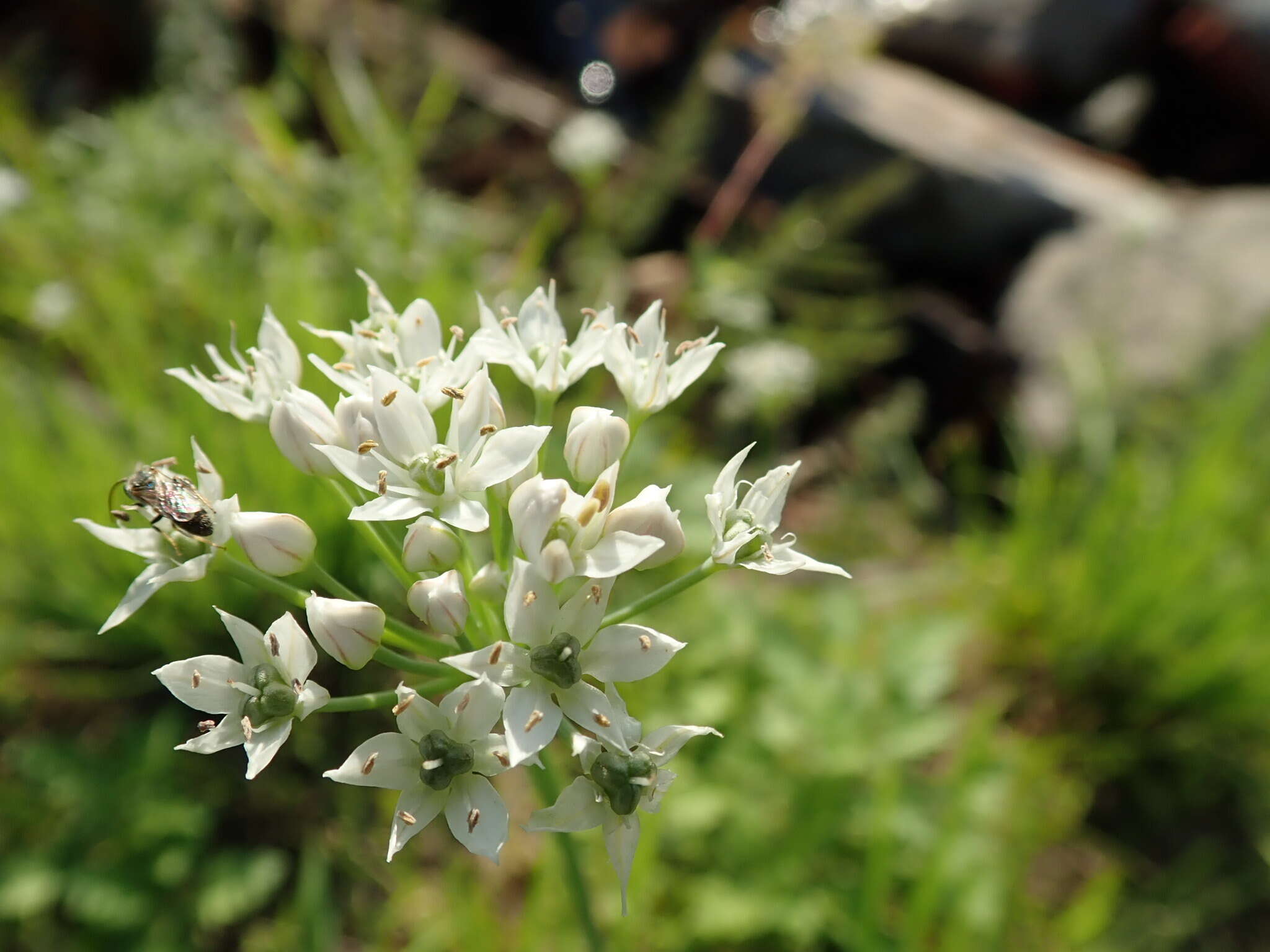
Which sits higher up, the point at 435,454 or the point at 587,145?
the point at 587,145

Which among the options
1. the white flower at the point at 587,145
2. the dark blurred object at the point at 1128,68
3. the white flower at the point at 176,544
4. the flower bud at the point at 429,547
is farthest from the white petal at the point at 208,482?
the dark blurred object at the point at 1128,68

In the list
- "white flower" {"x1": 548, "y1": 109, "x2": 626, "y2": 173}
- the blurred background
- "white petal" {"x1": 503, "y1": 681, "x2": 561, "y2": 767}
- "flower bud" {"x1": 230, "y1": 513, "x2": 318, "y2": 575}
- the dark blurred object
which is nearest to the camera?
"white petal" {"x1": 503, "y1": 681, "x2": 561, "y2": 767}

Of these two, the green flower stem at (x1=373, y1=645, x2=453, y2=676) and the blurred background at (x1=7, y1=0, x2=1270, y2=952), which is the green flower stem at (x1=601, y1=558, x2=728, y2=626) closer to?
the green flower stem at (x1=373, y1=645, x2=453, y2=676)

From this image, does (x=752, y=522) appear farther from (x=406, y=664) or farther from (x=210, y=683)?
(x=210, y=683)

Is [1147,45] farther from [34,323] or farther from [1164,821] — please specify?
[34,323]

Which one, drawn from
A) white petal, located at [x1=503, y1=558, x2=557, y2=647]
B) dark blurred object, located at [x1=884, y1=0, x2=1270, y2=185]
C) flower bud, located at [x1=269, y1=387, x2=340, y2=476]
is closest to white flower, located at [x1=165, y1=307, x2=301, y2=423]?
flower bud, located at [x1=269, y1=387, x2=340, y2=476]

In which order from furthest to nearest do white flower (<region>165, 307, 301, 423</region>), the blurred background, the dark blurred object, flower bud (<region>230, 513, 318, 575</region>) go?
1. the dark blurred object
2. the blurred background
3. white flower (<region>165, 307, 301, 423</region>)
4. flower bud (<region>230, 513, 318, 575</region>)

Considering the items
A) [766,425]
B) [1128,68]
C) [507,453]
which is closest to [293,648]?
[507,453]
